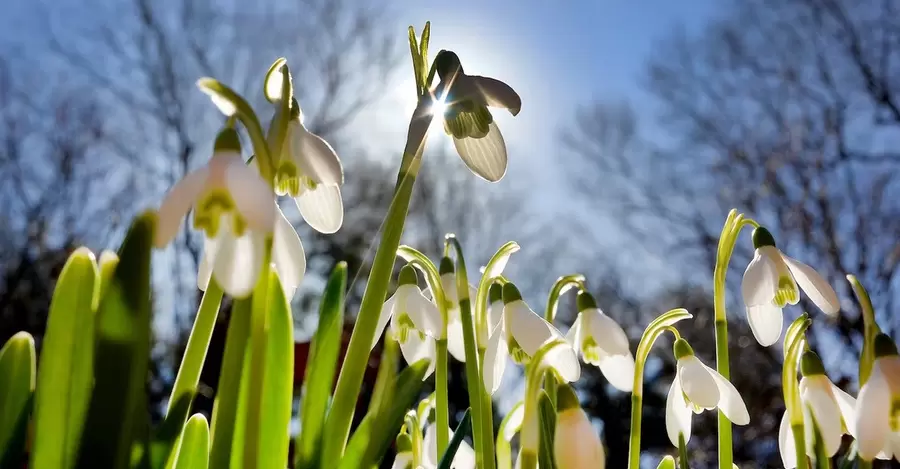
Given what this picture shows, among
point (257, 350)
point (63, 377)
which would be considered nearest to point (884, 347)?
point (257, 350)

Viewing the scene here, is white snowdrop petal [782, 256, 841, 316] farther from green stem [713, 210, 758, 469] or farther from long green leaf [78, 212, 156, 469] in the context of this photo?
long green leaf [78, 212, 156, 469]

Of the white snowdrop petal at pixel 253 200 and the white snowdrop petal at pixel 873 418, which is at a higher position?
the white snowdrop petal at pixel 253 200

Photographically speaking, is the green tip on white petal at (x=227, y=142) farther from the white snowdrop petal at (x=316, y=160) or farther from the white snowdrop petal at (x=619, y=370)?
the white snowdrop petal at (x=619, y=370)

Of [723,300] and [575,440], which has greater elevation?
[723,300]

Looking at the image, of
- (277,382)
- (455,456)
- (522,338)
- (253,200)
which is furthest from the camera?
(455,456)

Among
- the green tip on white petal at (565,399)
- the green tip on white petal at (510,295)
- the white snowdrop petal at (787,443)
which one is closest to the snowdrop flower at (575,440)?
the green tip on white petal at (565,399)

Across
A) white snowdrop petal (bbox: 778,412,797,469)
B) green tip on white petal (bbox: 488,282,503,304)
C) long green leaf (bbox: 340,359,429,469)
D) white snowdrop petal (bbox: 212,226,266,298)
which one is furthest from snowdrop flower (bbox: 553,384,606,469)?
white snowdrop petal (bbox: 778,412,797,469)

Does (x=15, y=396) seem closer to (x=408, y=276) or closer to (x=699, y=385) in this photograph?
(x=408, y=276)
